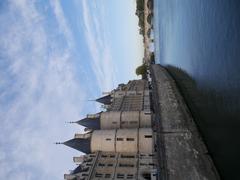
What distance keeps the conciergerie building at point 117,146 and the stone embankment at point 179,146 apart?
1248cm

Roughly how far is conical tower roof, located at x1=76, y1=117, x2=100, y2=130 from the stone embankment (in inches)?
1236

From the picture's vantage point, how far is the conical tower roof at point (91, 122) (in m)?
72.6

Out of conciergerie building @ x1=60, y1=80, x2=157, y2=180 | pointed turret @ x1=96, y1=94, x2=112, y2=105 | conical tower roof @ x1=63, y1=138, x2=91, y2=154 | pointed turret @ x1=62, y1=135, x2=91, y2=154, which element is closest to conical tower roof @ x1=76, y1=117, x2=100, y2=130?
conciergerie building @ x1=60, y1=80, x2=157, y2=180

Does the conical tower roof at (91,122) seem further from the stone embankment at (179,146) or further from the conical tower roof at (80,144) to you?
the stone embankment at (179,146)

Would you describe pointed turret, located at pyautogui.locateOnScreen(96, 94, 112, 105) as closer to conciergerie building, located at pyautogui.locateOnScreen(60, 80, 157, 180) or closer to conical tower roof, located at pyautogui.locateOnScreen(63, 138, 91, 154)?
conciergerie building, located at pyautogui.locateOnScreen(60, 80, 157, 180)

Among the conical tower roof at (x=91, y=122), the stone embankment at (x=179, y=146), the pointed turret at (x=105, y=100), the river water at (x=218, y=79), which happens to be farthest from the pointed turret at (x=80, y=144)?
the river water at (x=218, y=79)

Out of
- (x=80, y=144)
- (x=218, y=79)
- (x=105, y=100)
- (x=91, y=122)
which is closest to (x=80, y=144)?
(x=80, y=144)

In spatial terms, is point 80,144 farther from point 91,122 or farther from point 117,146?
point 117,146

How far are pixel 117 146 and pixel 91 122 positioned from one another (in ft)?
40.5

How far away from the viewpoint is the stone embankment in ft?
88.7

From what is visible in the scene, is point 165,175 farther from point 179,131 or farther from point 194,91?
point 194,91

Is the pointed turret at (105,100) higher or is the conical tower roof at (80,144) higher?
the pointed turret at (105,100)

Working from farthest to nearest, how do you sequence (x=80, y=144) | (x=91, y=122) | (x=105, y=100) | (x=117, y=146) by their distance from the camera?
(x=105, y=100)
(x=91, y=122)
(x=80, y=144)
(x=117, y=146)

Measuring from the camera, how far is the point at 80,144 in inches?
2635
